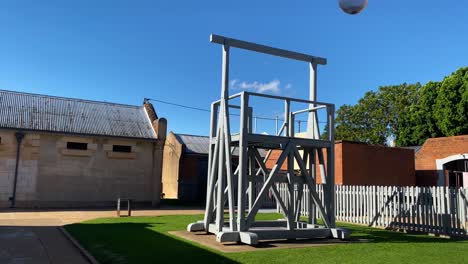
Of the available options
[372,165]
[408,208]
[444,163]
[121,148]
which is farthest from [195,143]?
[408,208]

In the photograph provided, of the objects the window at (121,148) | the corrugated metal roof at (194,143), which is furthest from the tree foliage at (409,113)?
the window at (121,148)

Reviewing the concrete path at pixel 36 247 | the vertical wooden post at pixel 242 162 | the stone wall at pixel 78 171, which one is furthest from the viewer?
the stone wall at pixel 78 171

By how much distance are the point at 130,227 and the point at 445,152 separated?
80.7 ft

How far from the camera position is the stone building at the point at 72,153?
2206 cm

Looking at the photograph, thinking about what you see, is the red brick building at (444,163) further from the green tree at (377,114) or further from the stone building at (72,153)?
the stone building at (72,153)

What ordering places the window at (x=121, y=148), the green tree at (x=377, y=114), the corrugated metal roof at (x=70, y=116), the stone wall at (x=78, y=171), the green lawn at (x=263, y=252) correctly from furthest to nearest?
the green tree at (x=377, y=114) < the window at (x=121, y=148) < the corrugated metal roof at (x=70, y=116) < the stone wall at (x=78, y=171) < the green lawn at (x=263, y=252)

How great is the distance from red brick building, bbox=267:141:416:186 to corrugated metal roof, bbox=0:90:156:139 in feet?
37.9

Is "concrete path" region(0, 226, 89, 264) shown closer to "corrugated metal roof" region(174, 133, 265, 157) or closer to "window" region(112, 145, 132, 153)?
"window" region(112, 145, 132, 153)

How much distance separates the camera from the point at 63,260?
8.24 meters

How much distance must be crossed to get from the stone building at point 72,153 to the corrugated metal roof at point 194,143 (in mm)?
7028

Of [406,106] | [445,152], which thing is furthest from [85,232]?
[406,106]

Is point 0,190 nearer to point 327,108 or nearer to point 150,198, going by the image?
point 150,198

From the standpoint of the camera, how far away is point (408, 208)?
14156 mm

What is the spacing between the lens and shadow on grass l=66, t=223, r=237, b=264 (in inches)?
306
